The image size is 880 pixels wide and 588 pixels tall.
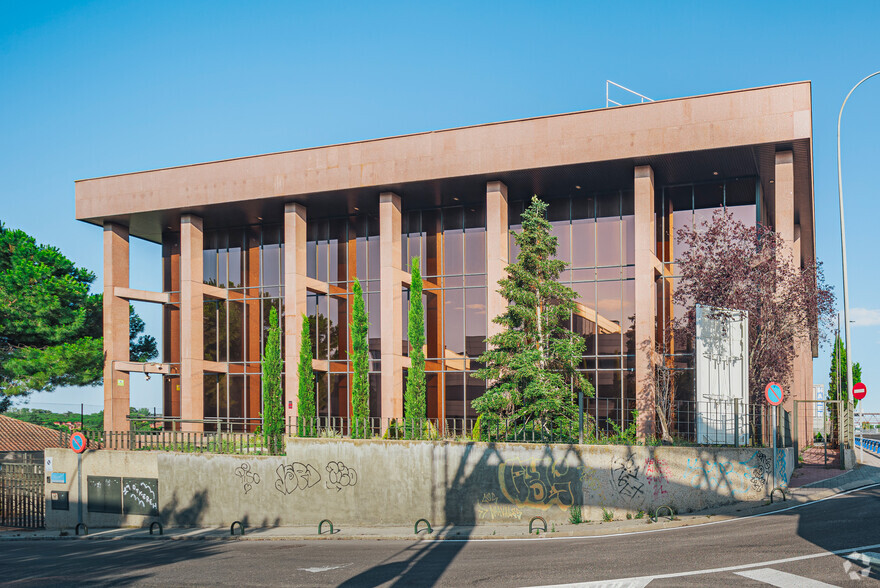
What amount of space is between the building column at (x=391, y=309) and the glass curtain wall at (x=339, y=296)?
2.98 meters

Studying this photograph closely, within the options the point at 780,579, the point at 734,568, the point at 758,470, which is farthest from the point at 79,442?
the point at 780,579

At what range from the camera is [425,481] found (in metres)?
21.0

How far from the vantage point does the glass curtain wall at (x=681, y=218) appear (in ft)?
91.1

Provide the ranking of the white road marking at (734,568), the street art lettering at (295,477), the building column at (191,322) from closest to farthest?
the white road marking at (734,568), the street art lettering at (295,477), the building column at (191,322)

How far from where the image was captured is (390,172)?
1171 inches

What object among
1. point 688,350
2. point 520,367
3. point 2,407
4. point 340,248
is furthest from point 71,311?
point 688,350

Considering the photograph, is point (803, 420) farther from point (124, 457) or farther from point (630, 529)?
point (124, 457)

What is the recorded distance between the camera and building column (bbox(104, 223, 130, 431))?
35.2 m

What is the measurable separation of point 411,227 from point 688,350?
13.0 m

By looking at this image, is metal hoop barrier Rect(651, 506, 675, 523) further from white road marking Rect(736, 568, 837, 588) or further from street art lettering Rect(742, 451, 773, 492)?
white road marking Rect(736, 568, 837, 588)

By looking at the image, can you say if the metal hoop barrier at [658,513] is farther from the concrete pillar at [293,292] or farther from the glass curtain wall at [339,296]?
the glass curtain wall at [339,296]

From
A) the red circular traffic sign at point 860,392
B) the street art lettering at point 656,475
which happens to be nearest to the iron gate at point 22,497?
the street art lettering at point 656,475

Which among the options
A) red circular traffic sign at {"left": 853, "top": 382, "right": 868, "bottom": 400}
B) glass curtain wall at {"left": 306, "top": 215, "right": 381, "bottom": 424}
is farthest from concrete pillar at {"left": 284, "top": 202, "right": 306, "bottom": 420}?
red circular traffic sign at {"left": 853, "top": 382, "right": 868, "bottom": 400}

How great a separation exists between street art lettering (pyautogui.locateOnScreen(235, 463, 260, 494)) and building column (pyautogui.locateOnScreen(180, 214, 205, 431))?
1084 centimetres
